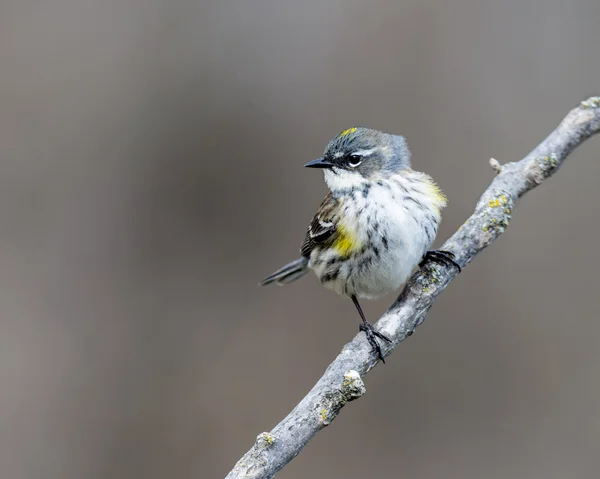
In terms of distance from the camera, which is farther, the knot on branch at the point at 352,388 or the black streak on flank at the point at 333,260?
the black streak on flank at the point at 333,260

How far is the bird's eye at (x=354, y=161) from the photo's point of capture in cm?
529

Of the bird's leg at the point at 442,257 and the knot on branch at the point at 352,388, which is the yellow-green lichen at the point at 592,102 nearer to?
the bird's leg at the point at 442,257

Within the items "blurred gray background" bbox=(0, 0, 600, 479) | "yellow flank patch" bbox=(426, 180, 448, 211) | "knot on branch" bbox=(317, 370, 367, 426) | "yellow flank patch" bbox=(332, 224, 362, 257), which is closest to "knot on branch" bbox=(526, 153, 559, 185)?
"yellow flank patch" bbox=(426, 180, 448, 211)

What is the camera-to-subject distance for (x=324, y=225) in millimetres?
5254

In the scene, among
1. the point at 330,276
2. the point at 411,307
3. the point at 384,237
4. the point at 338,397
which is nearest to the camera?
the point at 338,397

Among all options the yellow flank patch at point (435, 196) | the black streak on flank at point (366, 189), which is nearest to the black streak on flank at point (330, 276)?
the black streak on flank at point (366, 189)

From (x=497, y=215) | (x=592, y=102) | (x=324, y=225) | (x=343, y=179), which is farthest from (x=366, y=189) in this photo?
(x=592, y=102)

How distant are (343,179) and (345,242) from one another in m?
0.54

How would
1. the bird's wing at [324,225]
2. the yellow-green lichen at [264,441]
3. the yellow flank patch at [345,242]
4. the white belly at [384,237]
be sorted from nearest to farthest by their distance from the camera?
the yellow-green lichen at [264,441] → the white belly at [384,237] → the yellow flank patch at [345,242] → the bird's wing at [324,225]

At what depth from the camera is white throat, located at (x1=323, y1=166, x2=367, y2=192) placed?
5.21m

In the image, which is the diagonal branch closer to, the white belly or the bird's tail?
the white belly

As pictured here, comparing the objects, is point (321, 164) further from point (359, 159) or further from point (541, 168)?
point (541, 168)

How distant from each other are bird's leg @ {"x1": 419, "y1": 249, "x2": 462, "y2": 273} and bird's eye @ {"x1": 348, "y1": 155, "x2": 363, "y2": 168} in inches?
34.5

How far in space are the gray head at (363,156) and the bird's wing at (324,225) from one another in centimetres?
27
